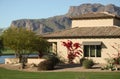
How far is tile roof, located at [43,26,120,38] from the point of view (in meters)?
36.5

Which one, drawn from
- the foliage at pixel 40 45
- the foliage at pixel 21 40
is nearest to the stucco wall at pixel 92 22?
the foliage at pixel 40 45

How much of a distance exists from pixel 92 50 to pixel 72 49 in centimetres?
271

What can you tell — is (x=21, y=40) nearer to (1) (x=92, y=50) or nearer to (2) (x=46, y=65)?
(2) (x=46, y=65)

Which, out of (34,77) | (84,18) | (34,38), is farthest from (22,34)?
(84,18)

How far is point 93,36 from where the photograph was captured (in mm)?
36969

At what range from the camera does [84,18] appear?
42312mm

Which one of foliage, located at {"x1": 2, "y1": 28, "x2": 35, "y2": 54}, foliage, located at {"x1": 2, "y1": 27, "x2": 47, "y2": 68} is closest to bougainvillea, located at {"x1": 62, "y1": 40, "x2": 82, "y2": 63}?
foliage, located at {"x1": 2, "y1": 27, "x2": 47, "y2": 68}

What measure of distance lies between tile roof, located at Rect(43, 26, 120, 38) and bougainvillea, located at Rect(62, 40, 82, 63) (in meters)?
1.04

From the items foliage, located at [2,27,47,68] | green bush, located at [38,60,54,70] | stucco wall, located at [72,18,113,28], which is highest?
stucco wall, located at [72,18,113,28]

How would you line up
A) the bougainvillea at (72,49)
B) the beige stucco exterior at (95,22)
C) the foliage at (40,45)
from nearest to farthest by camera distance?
the foliage at (40,45)
the bougainvillea at (72,49)
the beige stucco exterior at (95,22)

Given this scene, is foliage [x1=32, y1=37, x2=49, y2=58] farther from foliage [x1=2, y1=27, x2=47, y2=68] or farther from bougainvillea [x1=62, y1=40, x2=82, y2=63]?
bougainvillea [x1=62, y1=40, x2=82, y2=63]

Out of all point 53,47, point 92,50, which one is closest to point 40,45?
point 53,47

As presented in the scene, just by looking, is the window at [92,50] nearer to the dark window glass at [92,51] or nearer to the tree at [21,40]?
the dark window glass at [92,51]

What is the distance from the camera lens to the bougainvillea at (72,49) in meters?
38.0
